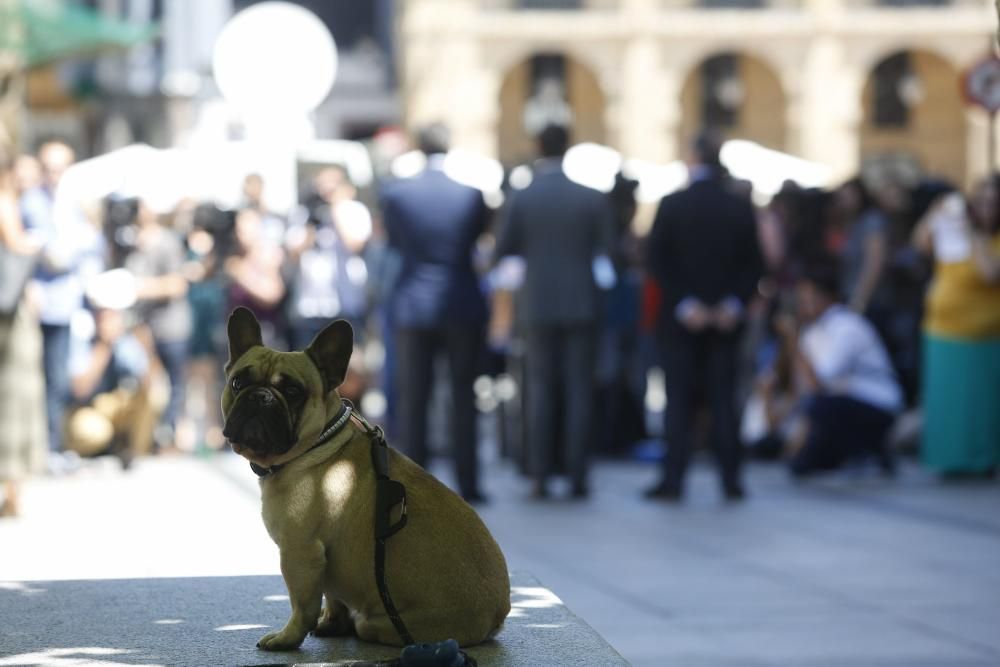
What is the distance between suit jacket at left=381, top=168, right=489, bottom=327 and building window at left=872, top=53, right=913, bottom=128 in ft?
151

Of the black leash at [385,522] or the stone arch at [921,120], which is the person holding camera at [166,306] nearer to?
the black leash at [385,522]

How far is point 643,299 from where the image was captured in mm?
15531

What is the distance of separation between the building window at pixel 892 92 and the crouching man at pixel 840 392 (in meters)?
43.8

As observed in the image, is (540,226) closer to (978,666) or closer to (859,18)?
(978,666)

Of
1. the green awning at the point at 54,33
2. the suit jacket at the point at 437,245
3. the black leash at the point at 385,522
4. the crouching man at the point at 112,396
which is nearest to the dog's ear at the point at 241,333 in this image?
the black leash at the point at 385,522

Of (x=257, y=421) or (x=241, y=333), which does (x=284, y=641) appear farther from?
(x=241, y=333)

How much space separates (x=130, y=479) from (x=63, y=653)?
9.00m

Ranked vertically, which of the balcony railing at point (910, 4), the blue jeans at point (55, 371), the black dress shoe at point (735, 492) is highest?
the balcony railing at point (910, 4)

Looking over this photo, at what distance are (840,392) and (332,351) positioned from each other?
9424mm

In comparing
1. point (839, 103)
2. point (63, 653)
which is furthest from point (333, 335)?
point (839, 103)

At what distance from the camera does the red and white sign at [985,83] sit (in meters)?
16.8

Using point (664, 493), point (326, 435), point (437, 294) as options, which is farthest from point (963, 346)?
point (326, 435)

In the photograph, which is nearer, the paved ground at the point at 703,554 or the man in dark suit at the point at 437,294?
the paved ground at the point at 703,554

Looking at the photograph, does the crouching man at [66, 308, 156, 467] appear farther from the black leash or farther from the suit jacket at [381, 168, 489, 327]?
the black leash
